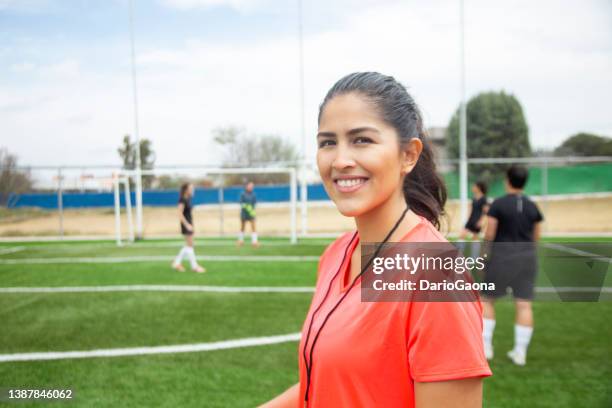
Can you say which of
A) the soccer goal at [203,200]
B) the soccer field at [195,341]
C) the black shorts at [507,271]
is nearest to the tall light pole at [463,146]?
the soccer goal at [203,200]

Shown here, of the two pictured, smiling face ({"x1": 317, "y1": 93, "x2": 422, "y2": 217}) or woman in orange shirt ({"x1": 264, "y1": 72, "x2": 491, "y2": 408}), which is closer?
woman in orange shirt ({"x1": 264, "y1": 72, "x2": 491, "y2": 408})

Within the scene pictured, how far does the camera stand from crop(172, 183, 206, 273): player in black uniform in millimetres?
9648

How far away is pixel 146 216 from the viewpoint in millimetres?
20203

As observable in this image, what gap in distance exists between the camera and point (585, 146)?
36594mm

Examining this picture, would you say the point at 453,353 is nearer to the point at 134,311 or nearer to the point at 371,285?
the point at 371,285

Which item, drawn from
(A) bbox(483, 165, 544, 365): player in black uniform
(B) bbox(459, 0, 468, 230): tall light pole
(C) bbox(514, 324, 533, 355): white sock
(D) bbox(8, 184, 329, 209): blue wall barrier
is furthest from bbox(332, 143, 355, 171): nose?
(D) bbox(8, 184, 329, 209): blue wall barrier

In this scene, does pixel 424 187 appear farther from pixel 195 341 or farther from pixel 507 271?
pixel 195 341

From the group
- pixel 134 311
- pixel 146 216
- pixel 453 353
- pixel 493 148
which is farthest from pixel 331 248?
pixel 493 148

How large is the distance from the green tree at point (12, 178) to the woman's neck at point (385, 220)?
741 inches

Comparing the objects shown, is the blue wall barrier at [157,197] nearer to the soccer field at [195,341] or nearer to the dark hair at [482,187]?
the soccer field at [195,341]

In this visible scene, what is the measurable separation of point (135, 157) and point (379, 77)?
1786cm

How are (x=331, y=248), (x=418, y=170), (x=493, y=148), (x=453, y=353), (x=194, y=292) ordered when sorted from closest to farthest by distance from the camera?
(x=453, y=353) → (x=418, y=170) → (x=331, y=248) → (x=194, y=292) → (x=493, y=148)

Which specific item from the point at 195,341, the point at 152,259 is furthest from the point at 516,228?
the point at 152,259

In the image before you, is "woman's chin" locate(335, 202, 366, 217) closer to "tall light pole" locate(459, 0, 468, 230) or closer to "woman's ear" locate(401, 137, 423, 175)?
"woman's ear" locate(401, 137, 423, 175)
